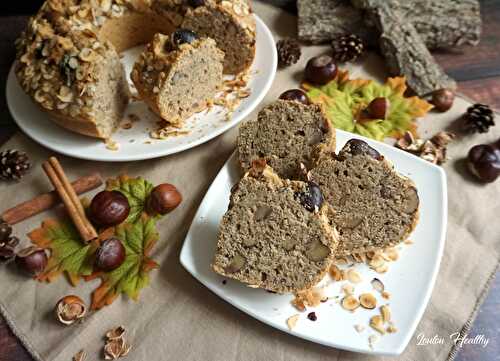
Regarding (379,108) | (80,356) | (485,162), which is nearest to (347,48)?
(379,108)

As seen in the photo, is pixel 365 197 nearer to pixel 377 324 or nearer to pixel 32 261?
pixel 377 324

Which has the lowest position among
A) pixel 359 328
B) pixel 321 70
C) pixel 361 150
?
pixel 359 328

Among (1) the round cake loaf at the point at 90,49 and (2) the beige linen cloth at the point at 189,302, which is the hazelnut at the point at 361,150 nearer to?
(2) the beige linen cloth at the point at 189,302

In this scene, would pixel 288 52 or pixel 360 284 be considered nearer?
pixel 360 284

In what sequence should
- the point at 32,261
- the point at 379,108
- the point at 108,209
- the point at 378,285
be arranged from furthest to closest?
the point at 379,108, the point at 108,209, the point at 32,261, the point at 378,285

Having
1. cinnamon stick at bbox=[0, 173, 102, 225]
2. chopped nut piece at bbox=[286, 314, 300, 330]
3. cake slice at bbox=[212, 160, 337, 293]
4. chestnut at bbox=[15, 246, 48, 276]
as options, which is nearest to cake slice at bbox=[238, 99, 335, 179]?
cake slice at bbox=[212, 160, 337, 293]

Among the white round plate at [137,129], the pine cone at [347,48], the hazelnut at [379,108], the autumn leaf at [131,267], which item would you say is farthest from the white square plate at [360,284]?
the pine cone at [347,48]

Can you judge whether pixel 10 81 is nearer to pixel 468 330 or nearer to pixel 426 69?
pixel 426 69
